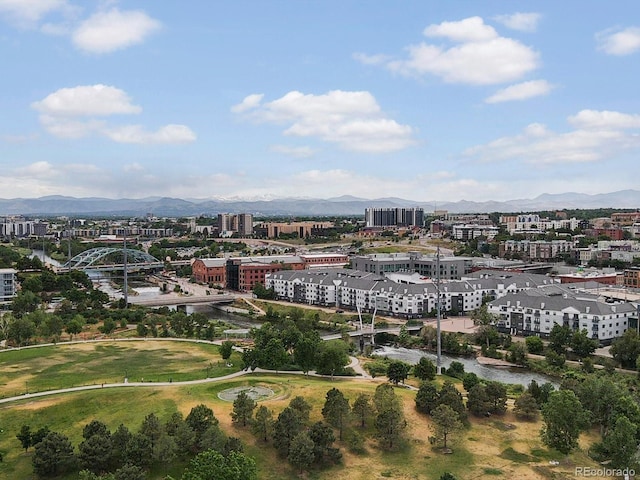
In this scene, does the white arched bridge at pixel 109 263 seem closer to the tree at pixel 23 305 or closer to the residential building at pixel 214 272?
A: the residential building at pixel 214 272

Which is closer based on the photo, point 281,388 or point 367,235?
point 281,388

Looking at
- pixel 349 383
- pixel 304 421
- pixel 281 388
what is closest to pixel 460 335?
pixel 349 383

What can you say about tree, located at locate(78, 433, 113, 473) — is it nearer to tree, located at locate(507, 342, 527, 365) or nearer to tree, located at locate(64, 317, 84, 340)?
tree, located at locate(64, 317, 84, 340)

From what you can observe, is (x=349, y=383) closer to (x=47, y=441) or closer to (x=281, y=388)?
(x=281, y=388)

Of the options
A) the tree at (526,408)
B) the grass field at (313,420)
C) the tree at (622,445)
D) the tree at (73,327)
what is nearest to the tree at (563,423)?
the grass field at (313,420)

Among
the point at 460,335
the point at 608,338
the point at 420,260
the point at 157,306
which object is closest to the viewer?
the point at 608,338

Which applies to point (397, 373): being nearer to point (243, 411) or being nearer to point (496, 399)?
point (496, 399)

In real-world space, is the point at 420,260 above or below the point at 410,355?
above
